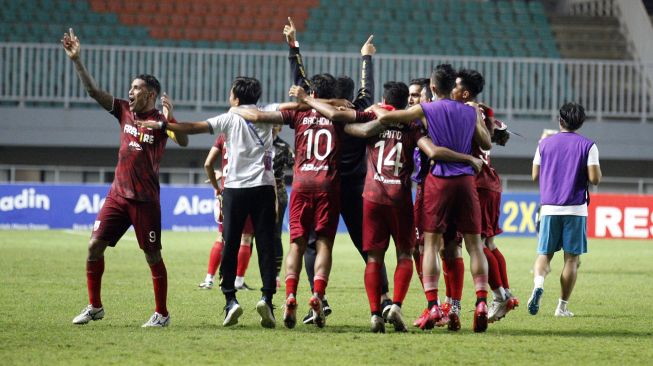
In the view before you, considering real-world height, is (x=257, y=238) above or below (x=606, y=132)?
below

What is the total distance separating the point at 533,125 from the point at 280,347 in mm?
23419

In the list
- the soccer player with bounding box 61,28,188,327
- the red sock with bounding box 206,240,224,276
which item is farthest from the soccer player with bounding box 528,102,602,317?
the red sock with bounding box 206,240,224,276

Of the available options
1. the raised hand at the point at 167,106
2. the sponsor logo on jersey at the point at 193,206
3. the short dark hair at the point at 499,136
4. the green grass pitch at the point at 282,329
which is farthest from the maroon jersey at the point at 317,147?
the sponsor logo on jersey at the point at 193,206

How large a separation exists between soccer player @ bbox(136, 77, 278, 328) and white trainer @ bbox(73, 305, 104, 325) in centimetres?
105

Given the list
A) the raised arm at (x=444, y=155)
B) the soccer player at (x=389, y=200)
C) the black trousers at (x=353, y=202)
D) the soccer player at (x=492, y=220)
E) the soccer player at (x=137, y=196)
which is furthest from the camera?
the soccer player at (x=492, y=220)

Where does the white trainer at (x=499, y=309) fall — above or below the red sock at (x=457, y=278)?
below

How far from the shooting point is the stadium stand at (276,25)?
32906 millimetres

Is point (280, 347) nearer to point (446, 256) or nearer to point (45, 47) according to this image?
point (446, 256)

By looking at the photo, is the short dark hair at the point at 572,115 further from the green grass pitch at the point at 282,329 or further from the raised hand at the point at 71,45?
the raised hand at the point at 71,45

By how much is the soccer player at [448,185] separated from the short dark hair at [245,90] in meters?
1.37

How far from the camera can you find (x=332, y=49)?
32938 millimetres

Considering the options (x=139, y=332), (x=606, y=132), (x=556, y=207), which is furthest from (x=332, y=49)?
(x=139, y=332)

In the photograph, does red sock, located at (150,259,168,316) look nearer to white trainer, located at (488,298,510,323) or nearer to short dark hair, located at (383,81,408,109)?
short dark hair, located at (383,81,408,109)

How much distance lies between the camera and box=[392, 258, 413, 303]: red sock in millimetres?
9477
